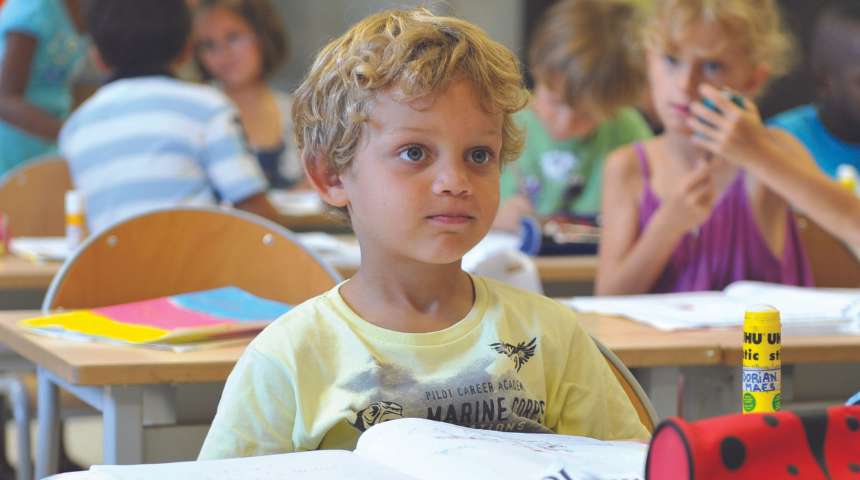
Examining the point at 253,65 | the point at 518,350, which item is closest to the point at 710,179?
the point at 518,350

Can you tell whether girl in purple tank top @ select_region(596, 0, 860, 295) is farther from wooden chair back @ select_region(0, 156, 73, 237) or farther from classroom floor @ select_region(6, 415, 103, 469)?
classroom floor @ select_region(6, 415, 103, 469)

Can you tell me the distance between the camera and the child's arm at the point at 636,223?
181 cm

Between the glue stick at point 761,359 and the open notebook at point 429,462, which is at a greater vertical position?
the glue stick at point 761,359

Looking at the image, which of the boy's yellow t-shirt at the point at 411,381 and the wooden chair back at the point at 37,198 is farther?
the wooden chair back at the point at 37,198

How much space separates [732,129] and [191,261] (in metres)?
1.01

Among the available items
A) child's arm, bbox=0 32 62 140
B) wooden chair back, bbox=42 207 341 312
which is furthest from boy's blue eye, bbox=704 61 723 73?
child's arm, bbox=0 32 62 140

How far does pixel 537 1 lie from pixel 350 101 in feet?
16.0

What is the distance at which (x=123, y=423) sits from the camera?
1085 millimetres

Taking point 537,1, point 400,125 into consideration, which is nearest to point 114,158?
point 400,125

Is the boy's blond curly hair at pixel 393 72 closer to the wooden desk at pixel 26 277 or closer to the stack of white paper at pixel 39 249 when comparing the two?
the wooden desk at pixel 26 277

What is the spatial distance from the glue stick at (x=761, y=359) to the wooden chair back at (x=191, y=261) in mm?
799

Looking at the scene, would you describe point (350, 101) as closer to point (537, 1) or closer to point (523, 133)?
point (523, 133)

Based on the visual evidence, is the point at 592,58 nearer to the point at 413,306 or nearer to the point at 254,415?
the point at 413,306

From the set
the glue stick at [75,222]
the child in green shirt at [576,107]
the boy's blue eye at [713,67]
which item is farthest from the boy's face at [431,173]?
the child in green shirt at [576,107]
